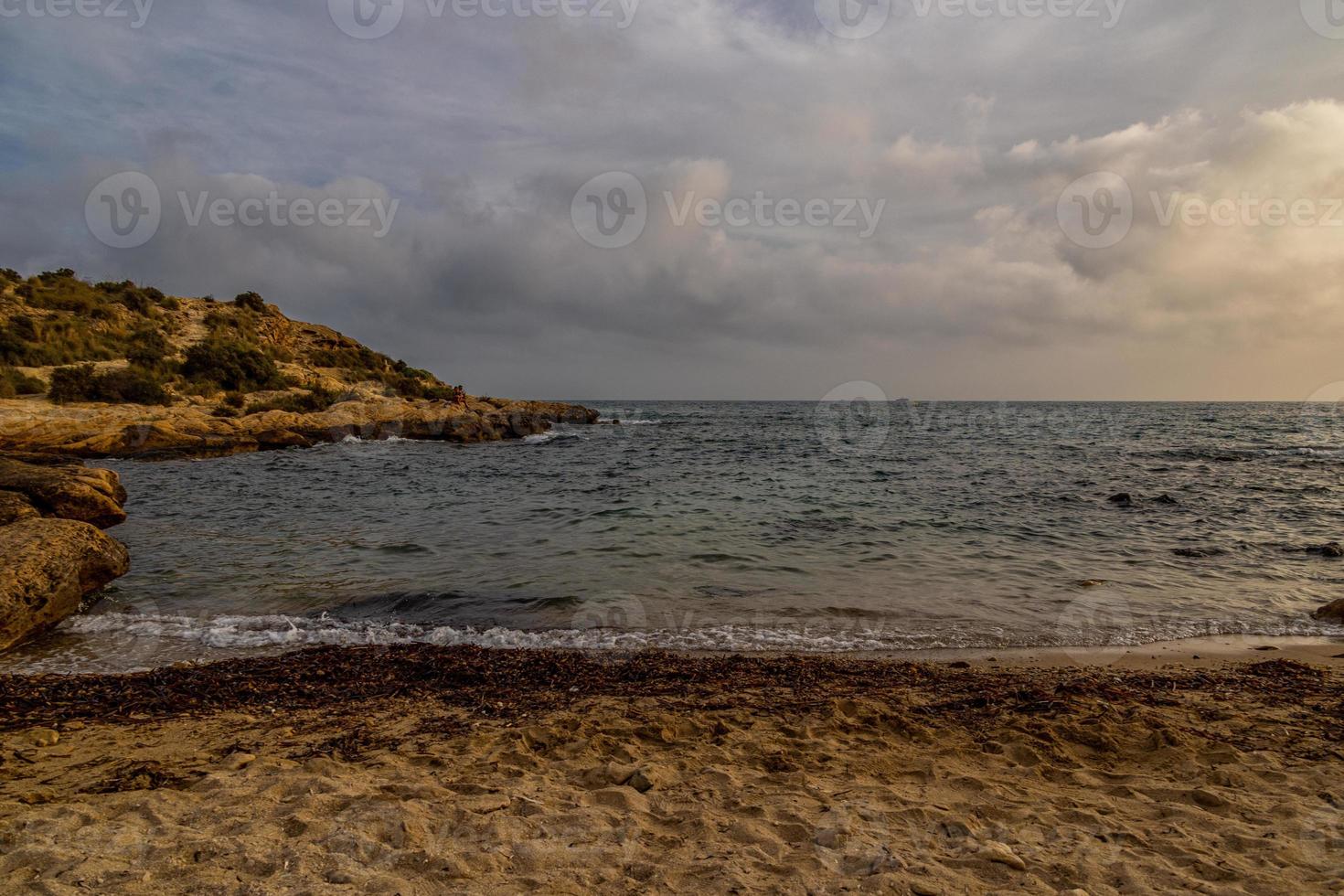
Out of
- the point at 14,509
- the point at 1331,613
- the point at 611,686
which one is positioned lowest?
the point at 611,686

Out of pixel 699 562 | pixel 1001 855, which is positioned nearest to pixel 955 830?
pixel 1001 855

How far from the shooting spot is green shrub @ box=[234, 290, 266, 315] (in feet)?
193

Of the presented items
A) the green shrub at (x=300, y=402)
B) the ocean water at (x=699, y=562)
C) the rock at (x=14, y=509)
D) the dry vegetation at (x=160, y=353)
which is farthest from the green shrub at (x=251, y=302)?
the rock at (x=14, y=509)

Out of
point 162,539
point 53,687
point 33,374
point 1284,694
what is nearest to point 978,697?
point 1284,694

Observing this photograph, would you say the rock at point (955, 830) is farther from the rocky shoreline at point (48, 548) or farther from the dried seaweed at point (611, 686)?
the rocky shoreline at point (48, 548)

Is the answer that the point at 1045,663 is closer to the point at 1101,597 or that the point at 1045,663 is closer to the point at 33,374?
the point at 1101,597

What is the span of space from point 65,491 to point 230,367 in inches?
1465

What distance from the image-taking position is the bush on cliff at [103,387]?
32.0m

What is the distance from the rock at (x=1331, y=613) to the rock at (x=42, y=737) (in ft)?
47.1

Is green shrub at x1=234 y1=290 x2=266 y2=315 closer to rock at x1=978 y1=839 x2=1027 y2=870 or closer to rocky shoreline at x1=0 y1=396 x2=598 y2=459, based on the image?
rocky shoreline at x1=0 y1=396 x2=598 y2=459

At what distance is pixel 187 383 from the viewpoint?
40.5 meters

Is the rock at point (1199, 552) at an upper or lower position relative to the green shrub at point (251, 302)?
lower

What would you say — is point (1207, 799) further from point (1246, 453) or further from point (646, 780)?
point (1246, 453)

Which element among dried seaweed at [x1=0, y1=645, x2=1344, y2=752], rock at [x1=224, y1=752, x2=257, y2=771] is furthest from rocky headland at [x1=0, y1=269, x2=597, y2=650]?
rock at [x1=224, y1=752, x2=257, y2=771]
